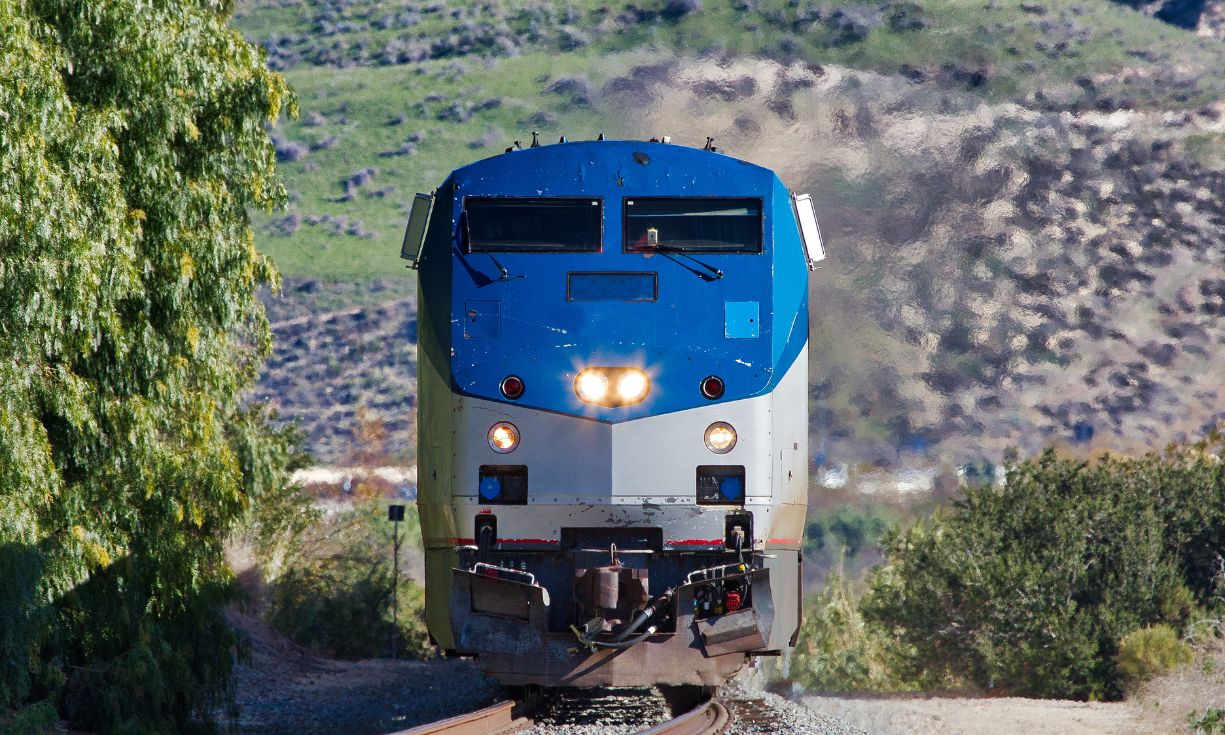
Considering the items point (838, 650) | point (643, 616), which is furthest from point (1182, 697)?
point (838, 650)

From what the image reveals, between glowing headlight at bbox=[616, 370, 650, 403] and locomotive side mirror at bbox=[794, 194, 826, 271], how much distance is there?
1.94 m

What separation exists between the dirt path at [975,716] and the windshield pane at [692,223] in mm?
5470

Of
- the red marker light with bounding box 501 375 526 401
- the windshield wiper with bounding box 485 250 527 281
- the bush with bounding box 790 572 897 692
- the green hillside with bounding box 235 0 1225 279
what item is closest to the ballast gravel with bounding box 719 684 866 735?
the red marker light with bounding box 501 375 526 401

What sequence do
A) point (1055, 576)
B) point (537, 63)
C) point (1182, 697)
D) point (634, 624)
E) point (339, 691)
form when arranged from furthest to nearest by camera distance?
point (537, 63) → point (1055, 576) → point (339, 691) → point (1182, 697) → point (634, 624)

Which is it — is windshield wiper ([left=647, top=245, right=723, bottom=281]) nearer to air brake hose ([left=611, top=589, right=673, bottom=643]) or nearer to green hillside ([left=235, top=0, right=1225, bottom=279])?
air brake hose ([left=611, top=589, right=673, bottom=643])

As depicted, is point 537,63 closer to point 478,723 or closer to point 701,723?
point 701,723

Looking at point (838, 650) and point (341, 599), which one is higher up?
point (341, 599)

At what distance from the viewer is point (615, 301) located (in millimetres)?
11961

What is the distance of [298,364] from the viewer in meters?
57.0

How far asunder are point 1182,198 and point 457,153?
27.4 metres

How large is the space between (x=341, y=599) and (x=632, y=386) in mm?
20123

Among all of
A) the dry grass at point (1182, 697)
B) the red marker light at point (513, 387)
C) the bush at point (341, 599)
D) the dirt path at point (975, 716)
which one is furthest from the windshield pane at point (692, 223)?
the bush at point (341, 599)

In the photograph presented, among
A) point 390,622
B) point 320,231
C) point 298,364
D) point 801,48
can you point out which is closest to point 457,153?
point 320,231

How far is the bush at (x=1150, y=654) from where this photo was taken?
2072 cm
